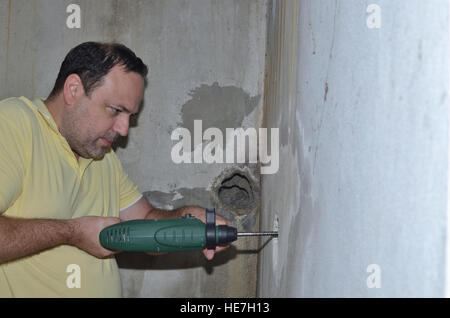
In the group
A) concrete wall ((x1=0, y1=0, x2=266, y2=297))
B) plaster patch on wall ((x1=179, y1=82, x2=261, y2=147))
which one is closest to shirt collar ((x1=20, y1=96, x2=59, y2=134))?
concrete wall ((x1=0, y1=0, x2=266, y2=297))

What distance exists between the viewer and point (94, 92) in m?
1.29

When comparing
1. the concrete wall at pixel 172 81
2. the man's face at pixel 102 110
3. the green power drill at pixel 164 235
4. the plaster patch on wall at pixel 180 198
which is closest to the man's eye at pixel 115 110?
the man's face at pixel 102 110

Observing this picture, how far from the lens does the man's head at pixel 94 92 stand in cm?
129

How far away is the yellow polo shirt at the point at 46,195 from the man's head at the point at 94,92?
5 cm

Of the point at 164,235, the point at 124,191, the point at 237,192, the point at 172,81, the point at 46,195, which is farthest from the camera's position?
the point at 237,192

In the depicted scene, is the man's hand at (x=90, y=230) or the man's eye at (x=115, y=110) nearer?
the man's hand at (x=90, y=230)

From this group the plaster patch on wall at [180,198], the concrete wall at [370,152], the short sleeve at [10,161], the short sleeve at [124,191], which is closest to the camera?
the concrete wall at [370,152]

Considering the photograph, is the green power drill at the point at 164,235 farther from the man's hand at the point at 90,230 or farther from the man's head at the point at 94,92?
the man's head at the point at 94,92

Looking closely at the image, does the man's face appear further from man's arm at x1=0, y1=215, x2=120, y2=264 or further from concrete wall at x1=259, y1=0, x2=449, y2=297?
concrete wall at x1=259, y1=0, x2=449, y2=297

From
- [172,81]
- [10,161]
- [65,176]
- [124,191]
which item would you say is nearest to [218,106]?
[172,81]

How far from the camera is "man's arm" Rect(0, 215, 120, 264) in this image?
108cm

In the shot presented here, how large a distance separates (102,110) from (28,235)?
0.43 metres

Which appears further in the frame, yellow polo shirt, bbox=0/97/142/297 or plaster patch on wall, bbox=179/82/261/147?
plaster patch on wall, bbox=179/82/261/147

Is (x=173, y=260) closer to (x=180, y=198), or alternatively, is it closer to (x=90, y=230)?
(x=180, y=198)
